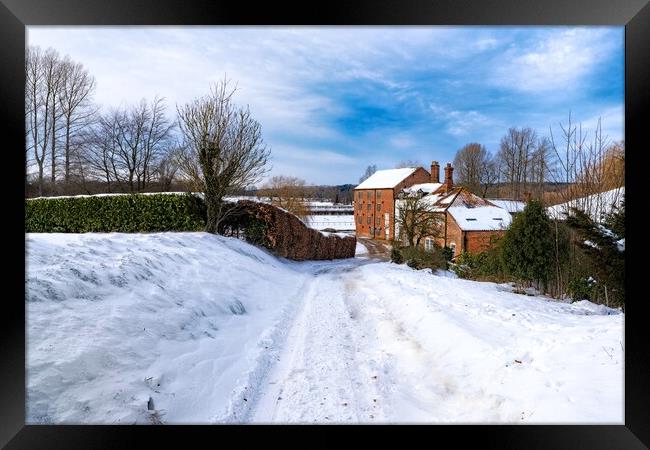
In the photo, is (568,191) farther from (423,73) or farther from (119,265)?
(119,265)

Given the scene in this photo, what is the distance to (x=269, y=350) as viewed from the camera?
3074mm

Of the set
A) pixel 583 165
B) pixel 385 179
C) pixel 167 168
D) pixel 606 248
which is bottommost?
pixel 606 248

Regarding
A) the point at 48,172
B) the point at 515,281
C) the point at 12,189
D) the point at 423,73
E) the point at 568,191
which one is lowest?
the point at 515,281

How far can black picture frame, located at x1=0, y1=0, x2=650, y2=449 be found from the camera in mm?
1784

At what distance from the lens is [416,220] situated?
12.3 meters

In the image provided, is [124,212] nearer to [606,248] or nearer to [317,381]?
[317,381]

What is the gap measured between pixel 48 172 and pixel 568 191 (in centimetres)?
1046

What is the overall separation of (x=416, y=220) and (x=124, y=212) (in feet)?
29.7

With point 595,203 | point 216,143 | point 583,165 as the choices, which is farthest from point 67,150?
point 595,203

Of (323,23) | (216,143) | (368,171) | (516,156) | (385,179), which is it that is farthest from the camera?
(385,179)

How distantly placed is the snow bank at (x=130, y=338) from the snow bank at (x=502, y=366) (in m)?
1.24

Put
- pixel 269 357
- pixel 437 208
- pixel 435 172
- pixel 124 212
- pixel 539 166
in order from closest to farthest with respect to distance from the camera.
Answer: pixel 269 357, pixel 539 166, pixel 124 212, pixel 437 208, pixel 435 172

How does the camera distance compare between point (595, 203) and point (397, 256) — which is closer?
point (595, 203)

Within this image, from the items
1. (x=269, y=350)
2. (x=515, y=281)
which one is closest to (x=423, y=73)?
(x=269, y=350)
